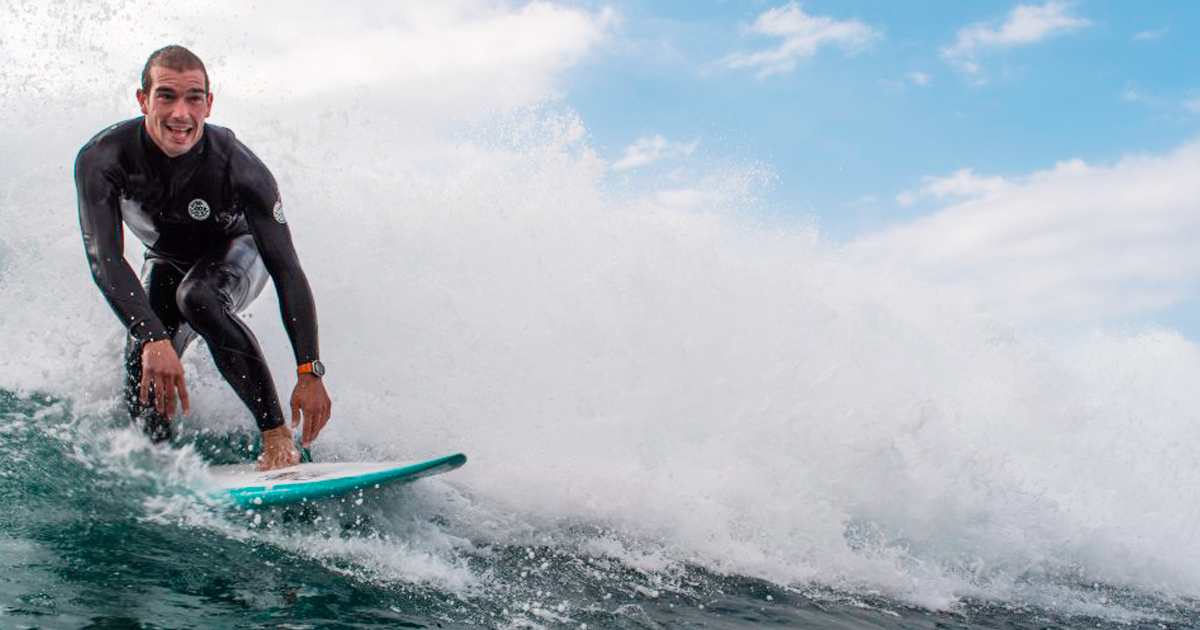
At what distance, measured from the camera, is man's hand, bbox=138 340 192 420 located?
3555 millimetres

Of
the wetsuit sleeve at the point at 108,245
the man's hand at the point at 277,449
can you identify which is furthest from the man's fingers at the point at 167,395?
the man's hand at the point at 277,449

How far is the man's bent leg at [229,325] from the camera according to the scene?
13.7ft

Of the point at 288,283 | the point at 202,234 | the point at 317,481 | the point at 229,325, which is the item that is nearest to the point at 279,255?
the point at 288,283

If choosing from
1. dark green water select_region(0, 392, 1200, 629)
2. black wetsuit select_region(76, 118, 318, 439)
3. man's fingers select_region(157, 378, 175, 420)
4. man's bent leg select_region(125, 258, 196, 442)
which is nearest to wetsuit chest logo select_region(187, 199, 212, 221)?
black wetsuit select_region(76, 118, 318, 439)

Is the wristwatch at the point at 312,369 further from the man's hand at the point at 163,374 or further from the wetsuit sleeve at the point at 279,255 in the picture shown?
the man's hand at the point at 163,374

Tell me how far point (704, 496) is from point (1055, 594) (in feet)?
9.05

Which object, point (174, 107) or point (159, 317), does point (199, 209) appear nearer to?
point (174, 107)

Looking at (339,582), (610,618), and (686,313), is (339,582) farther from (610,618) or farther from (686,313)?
(686,313)

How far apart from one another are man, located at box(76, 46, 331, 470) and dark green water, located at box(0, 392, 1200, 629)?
0.44 m

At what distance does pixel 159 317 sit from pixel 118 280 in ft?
2.45

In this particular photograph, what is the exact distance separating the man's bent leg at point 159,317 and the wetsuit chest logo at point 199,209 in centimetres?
45

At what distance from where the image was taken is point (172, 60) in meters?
3.92

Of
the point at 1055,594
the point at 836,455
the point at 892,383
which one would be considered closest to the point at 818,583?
the point at 836,455

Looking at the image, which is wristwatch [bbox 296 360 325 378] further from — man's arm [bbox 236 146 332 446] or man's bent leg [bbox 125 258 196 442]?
man's bent leg [bbox 125 258 196 442]
